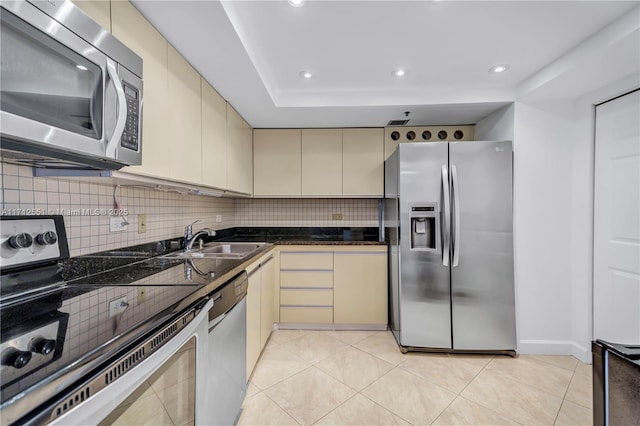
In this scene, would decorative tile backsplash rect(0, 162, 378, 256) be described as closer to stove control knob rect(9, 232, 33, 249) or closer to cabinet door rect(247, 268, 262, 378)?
stove control knob rect(9, 232, 33, 249)

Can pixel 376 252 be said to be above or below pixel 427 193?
below

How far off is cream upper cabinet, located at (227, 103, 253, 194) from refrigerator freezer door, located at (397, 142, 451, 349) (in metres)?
1.48

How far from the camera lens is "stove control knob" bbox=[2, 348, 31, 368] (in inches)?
20.5

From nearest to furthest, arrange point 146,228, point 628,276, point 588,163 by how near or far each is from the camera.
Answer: point 146,228, point 628,276, point 588,163

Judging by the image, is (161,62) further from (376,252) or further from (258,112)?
(376,252)

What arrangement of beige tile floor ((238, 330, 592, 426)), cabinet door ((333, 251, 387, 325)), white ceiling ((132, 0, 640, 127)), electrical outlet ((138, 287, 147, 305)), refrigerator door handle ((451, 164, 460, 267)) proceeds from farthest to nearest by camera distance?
cabinet door ((333, 251, 387, 325)), refrigerator door handle ((451, 164, 460, 267)), beige tile floor ((238, 330, 592, 426)), white ceiling ((132, 0, 640, 127)), electrical outlet ((138, 287, 147, 305))

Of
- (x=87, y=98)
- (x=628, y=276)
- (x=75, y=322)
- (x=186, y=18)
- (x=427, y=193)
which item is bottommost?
(x=628, y=276)

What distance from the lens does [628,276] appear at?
1867 millimetres

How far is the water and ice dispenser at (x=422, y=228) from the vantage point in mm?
2268

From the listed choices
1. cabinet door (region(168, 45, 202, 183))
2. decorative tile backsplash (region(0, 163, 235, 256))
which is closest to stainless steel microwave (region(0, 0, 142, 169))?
decorative tile backsplash (region(0, 163, 235, 256))

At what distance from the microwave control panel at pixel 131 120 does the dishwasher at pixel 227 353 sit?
0.72 m

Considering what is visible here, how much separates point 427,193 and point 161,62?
81.3 inches

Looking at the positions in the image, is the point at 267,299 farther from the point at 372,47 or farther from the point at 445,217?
the point at 372,47

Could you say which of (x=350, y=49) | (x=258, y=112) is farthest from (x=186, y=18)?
(x=258, y=112)
